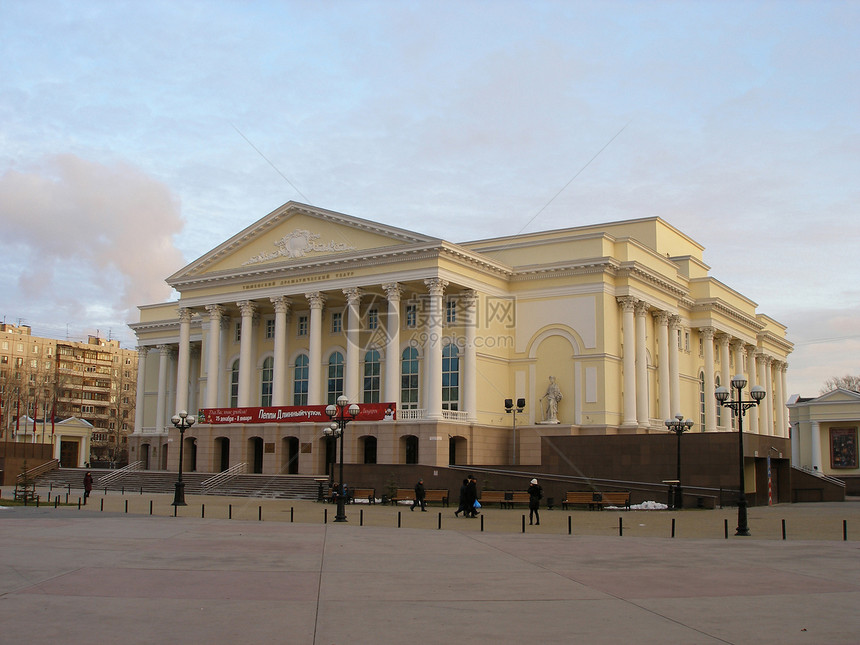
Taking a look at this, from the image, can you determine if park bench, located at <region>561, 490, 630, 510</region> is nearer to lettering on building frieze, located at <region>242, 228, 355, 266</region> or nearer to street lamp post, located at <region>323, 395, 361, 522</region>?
street lamp post, located at <region>323, 395, 361, 522</region>

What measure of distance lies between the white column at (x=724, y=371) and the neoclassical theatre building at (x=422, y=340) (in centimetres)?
730

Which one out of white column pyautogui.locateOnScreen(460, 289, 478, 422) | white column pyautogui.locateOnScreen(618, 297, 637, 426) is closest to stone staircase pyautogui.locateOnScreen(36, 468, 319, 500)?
white column pyautogui.locateOnScreen(460, 289, 478, 422)

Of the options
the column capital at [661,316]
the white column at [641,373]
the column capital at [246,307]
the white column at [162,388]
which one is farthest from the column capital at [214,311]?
the column capital at [661,316]

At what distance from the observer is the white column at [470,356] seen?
53531 mm

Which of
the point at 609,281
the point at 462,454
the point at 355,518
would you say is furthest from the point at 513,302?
the point at 355,518

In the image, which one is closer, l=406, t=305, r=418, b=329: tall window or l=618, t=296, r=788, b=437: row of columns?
l=618, t=296, r=788, b=437: row of columns

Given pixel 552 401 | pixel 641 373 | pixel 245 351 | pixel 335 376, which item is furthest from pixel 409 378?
pixel 641 373

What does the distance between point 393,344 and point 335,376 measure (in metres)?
8.08

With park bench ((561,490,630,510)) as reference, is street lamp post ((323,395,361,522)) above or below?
above

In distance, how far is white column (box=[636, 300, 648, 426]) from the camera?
56781 millimetres

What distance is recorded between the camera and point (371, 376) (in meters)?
59.3

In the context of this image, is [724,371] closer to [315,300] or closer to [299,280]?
[315,300]

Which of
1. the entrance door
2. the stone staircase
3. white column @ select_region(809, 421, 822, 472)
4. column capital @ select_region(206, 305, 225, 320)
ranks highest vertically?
column capital @ select_region(206, 305, 225, 320)

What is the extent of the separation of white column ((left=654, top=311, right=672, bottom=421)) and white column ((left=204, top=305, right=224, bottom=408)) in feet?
96.0
